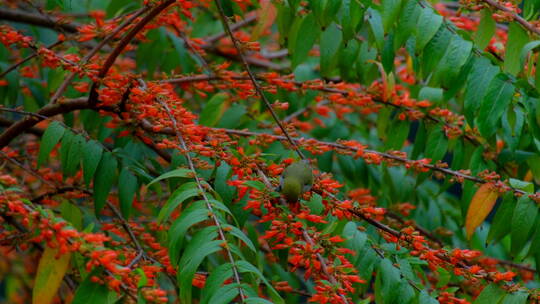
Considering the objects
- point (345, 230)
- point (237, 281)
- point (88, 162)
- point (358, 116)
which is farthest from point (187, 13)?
point (358, 116)

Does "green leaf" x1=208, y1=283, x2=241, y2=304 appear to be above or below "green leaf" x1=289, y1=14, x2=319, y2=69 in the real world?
below

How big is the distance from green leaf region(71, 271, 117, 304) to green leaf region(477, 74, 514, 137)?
1337 mm

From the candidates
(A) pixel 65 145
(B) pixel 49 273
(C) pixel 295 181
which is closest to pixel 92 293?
(B) pixel 49 273

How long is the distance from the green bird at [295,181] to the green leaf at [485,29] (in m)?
0.98

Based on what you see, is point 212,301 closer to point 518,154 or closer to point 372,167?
point 518,154

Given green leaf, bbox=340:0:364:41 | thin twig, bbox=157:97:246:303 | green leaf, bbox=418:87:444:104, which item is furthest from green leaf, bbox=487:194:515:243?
thin twig, bbox=157:97:246:303

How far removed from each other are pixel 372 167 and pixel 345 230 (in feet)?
4.81

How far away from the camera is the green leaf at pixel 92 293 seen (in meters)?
1.53

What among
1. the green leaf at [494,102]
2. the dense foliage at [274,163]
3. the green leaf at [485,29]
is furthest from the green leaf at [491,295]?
the green leaf at [485,29]

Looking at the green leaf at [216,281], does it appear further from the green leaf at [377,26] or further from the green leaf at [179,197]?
the green leaf at [377,26]

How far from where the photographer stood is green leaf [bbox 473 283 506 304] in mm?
1937

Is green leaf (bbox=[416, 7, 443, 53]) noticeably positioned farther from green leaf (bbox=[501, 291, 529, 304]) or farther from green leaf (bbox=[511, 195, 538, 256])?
green leaf (bbox=[501, 291, 529, 304])

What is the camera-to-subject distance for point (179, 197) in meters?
1.76

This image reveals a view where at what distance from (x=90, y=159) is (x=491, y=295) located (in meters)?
1.32
